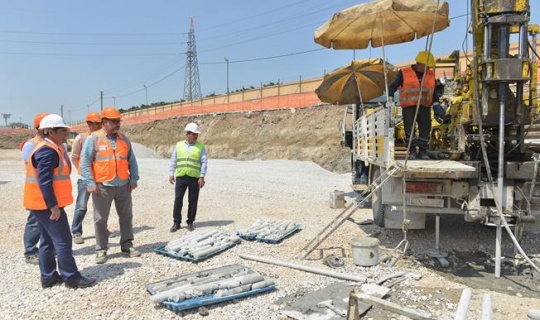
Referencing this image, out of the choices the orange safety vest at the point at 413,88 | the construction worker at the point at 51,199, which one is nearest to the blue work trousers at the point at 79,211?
the construction worker at the point at 51,199

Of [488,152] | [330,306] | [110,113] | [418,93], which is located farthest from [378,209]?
[110,113]

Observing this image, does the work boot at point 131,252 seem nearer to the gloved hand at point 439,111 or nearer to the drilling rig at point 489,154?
the drilling rig at point 489,154

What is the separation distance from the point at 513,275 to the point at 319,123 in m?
20.9

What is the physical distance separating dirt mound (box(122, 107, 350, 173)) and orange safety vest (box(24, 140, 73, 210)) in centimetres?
1579

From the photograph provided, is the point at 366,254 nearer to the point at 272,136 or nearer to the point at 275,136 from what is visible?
the point at 275,136

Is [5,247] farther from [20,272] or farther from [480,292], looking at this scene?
[480,292]

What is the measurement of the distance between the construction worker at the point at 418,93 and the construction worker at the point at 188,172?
318 centimetres

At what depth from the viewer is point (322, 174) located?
1733 cm

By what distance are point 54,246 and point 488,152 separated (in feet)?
17.8

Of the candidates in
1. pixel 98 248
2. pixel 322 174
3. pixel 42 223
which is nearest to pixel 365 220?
pixel 98 248

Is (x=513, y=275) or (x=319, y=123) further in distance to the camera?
(x=319, y=123)

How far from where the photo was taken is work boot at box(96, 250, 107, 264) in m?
5.25

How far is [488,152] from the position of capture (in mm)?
5770

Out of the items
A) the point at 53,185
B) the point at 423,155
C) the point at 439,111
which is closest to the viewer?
the point at 53,185
